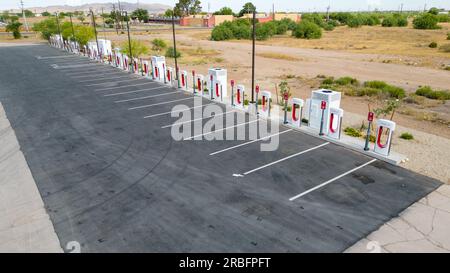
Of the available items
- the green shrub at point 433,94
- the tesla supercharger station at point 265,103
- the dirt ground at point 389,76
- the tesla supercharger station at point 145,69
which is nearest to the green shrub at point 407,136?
the dirt ground at point 389,76

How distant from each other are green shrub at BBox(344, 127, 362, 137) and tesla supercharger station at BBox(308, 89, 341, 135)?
4.09ft

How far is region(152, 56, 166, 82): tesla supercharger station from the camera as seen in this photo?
25.1 m

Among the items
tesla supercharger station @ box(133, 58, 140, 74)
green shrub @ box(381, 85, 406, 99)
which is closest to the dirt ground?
green shrub @ box(381, 85, 406, 99)

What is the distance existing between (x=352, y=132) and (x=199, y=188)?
7.79m

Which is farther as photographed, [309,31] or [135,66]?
[309,31]

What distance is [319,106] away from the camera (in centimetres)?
1372

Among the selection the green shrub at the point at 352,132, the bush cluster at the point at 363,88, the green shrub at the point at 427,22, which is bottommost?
the green shrub at the point at 352,132

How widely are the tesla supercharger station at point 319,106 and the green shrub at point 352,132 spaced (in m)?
1.25

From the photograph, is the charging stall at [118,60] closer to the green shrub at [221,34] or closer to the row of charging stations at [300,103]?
the row of charging stations at [300,103]

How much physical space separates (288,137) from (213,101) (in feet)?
22.3

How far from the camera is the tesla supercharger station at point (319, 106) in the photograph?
13180 mm

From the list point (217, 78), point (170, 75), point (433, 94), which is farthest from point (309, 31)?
point (217, 78)

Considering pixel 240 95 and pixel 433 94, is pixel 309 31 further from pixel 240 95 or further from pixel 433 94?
pixel 240 95

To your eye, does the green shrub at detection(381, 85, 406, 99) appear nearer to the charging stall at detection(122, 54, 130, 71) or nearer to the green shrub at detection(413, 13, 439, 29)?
the charging stall at detection(122, 54, 130, 71)
